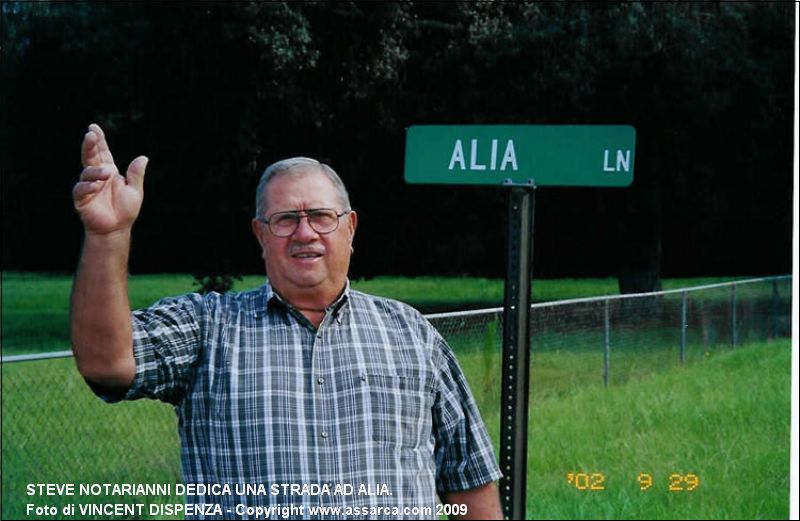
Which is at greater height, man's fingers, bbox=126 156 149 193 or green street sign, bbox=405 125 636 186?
green street sign, bbox=405 125 636 186

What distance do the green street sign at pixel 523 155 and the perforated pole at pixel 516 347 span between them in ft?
0.27

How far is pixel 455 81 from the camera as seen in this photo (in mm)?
6020

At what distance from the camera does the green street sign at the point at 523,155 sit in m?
2.71

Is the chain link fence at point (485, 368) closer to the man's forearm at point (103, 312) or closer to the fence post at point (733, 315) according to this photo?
the fence post at point (733, 315)

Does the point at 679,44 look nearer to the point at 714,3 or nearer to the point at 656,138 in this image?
the point at 714,3

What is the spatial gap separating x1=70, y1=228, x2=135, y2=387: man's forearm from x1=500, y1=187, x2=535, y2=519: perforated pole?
3.28 feet

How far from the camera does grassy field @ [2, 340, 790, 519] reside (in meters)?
4.39

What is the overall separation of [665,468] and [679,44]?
9.18 feet

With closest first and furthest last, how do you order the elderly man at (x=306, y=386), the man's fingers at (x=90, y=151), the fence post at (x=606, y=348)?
the man's fingers at (x=90, y=151) < the elderly man at (x=306, y=386) < the fence post at (x=606, y=348)

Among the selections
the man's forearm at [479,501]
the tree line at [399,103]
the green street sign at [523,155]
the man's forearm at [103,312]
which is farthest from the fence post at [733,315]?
the man's forearm at [103,312]

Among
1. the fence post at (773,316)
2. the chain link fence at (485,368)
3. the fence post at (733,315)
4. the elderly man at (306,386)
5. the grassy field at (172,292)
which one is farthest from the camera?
the fence post at (733,315)

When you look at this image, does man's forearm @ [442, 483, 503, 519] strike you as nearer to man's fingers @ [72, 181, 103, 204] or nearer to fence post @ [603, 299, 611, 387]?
man's fingers @ [72, 181, 103, 204]

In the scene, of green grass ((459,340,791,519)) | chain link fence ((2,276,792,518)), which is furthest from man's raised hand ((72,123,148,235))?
green grass ((459,340,791,519))
